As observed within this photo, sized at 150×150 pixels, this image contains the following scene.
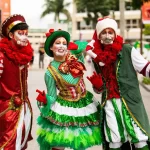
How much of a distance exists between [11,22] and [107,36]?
1.08 meters

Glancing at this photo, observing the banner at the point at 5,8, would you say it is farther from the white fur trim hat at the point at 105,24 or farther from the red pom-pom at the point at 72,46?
the white fur trim hat at the point at 105,24

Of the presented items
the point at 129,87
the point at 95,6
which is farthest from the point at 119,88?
the point at 95,6

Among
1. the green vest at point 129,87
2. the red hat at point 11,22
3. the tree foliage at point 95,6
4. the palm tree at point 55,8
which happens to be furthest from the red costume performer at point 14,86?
the palm tree at point 55,8

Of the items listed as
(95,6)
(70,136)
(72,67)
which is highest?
(95,6)

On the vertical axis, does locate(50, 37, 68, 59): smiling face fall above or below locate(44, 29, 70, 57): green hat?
below

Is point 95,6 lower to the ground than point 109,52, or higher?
higher

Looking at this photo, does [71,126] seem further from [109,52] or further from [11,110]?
[109,52]

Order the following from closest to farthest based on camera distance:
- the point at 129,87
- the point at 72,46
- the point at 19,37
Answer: the point at 19,37, the point at 129,87, the point at 72,46

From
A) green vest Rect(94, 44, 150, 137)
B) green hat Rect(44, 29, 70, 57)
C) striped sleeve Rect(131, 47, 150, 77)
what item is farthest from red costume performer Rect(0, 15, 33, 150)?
striped sleeve Rect(131, 47, 150, 77)

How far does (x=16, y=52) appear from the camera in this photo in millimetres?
4594

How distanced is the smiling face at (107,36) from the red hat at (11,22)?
912mm

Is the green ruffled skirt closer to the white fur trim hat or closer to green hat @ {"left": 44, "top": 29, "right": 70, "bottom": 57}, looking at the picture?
A: green hat @ {"left": 44, "top": 29, "right": 70, "bottom": 57}

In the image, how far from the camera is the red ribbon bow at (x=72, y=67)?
4.90 m

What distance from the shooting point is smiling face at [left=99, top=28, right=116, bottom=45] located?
4.82 metres
